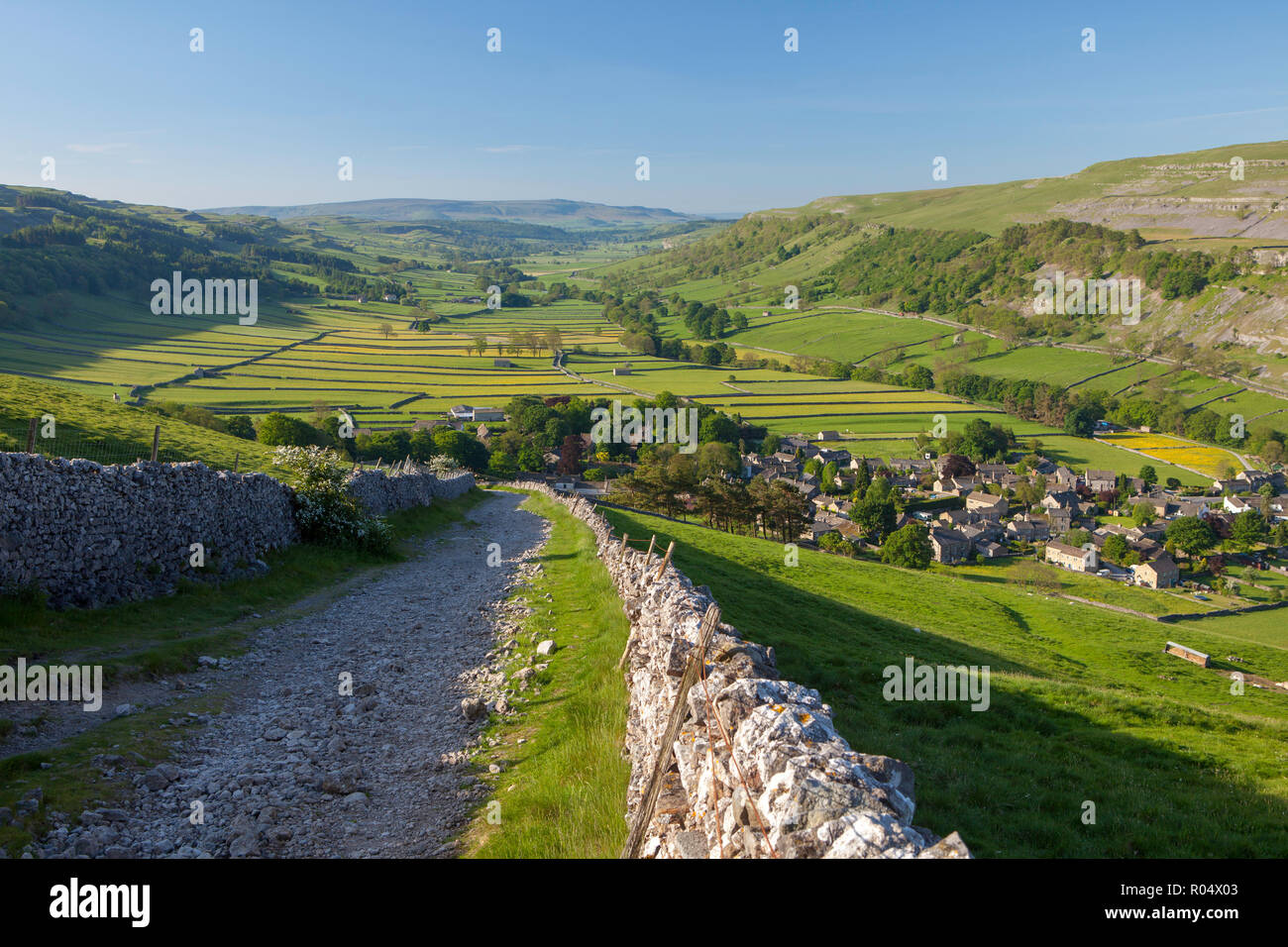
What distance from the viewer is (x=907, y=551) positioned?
222 feet

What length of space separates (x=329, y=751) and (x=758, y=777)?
694 cm

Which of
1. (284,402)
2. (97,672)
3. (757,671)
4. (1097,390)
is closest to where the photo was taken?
(757,671)

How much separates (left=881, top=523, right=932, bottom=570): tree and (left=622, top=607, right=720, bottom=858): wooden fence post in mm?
64367

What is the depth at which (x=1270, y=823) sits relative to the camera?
830 centimetres

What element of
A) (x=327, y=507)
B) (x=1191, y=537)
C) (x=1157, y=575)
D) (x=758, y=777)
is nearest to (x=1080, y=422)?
(x=1191, y=537)

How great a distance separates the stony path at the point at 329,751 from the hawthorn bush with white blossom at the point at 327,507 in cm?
615

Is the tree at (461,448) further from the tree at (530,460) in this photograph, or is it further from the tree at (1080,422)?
the tree at (1080,422)

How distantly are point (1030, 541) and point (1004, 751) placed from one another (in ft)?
269

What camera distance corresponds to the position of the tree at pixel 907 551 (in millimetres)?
67000

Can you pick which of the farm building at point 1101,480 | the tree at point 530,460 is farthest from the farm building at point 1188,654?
the farm building at point 1101,480

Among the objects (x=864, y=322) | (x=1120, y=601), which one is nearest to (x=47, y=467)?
(x=1120, y=601)

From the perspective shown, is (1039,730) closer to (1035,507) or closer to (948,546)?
(948,546)

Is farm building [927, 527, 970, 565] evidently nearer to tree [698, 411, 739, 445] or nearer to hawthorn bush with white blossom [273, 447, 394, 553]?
tree [698, 411, 739, 445]
